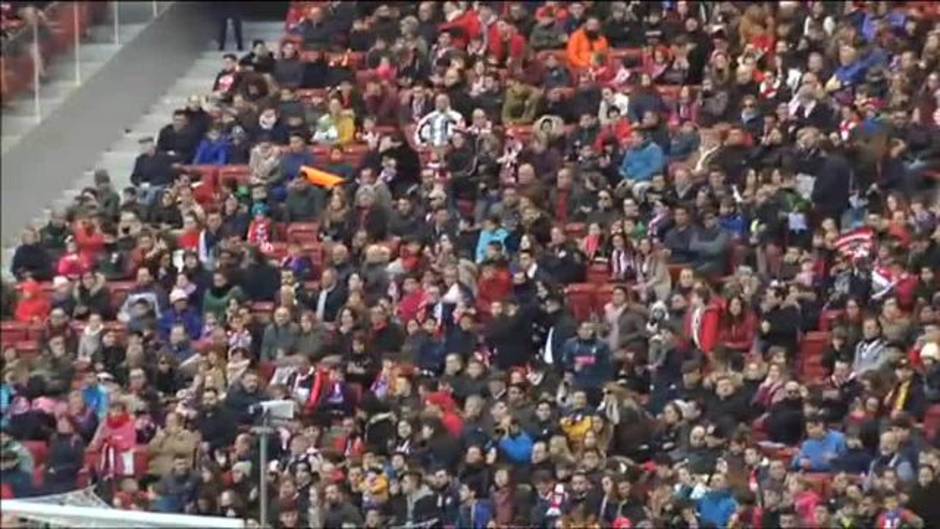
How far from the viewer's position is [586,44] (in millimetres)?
33594

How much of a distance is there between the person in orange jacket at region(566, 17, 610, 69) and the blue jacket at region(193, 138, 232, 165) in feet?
11.0

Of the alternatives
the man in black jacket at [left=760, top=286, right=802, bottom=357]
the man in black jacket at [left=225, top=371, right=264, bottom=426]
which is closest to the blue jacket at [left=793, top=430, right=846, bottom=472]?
the man in black jacket at [left=760, top=286, right=802, bottom=357]

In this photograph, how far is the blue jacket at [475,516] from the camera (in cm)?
2594

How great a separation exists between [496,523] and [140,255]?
6.15 m

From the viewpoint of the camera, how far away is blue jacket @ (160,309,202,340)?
2973 centimetres

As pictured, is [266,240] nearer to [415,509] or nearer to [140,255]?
[140,255]

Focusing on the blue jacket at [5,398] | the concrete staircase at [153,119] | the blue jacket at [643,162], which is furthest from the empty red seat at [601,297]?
the concrete staircase at [153,119]

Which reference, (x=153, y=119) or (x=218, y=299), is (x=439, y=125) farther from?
(x=153, y=119)

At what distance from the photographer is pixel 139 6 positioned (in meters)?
37.4

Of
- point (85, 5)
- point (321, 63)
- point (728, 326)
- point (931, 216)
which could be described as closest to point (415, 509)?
point (728, 326)

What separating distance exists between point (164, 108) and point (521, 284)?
8.18m

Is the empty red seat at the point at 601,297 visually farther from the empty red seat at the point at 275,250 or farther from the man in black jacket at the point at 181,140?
the man in black jacket at the point at 181,140

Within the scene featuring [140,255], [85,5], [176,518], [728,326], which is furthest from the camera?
[85,5]

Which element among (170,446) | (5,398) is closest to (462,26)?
(5,398)
